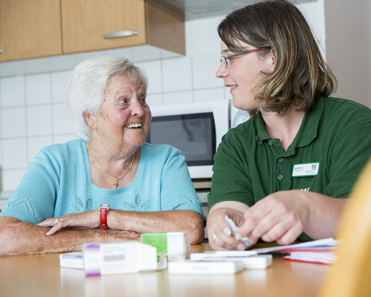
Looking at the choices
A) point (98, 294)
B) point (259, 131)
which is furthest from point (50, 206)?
point (98, 294)

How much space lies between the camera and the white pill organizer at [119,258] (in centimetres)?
73

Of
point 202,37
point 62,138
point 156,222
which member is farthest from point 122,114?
point 62,138

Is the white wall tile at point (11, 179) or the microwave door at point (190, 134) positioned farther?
the white wall tile at point (11, 179)

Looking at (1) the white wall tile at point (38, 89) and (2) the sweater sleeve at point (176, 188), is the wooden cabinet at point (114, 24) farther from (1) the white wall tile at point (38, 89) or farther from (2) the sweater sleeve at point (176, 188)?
(2) the sweater sleeve at point (176, 188)

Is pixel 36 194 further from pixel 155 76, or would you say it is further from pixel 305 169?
pixel 155 76

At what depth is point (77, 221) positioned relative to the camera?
1.33 meters

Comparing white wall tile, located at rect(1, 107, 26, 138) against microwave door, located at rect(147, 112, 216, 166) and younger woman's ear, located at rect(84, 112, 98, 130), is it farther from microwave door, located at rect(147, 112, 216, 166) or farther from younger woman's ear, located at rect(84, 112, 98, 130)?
younger woman's ear, located at rect(84, 112, 98, 130)

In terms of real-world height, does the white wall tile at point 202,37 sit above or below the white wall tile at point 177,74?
above

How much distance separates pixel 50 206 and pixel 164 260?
0.81 meters

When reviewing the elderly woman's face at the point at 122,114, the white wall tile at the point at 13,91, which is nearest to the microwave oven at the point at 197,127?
the elderly woman's face at the point at 122,114

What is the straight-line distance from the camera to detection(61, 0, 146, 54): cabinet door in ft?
8.26

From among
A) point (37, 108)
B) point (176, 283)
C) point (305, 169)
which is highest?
point (37, 108)

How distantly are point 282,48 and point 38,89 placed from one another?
2345 millimetres

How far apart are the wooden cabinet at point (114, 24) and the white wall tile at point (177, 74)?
0.12 meters
